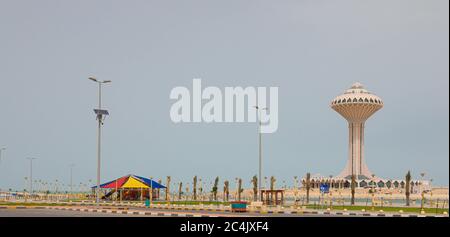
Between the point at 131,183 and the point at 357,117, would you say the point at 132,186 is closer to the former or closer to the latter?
the point at 131,183

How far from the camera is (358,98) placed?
180 meters

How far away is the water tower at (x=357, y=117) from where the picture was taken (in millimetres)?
177625

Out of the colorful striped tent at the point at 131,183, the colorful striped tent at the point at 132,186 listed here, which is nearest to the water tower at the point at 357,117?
the colorful striped tent at the point at 132,186

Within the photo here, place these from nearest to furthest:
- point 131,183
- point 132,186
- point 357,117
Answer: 1. point 132,186
2. point 131,183
3. point 357,117

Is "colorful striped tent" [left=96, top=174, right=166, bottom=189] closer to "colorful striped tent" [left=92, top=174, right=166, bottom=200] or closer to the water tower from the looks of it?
"colorful striped tent" [left=92, top=174, right=166, bottom=200]

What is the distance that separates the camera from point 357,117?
180m

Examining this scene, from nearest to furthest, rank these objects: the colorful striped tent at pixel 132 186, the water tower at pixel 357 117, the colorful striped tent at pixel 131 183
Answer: the colorful striped tent at pixel 131 183 < the colorful striped tent at pixel 132 186 < the water tower at pixel 357 117

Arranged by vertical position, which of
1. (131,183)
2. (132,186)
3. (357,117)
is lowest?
(132,186)

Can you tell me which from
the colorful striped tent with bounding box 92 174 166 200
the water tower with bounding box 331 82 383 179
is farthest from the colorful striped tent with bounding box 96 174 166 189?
the water tower with bounding box 331 82 383 179

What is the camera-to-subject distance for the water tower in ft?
583

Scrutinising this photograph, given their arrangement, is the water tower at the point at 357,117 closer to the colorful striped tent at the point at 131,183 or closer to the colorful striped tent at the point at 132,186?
the colorful striped tent at the point at 132,186

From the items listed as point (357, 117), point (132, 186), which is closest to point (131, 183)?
point (132, 186)
